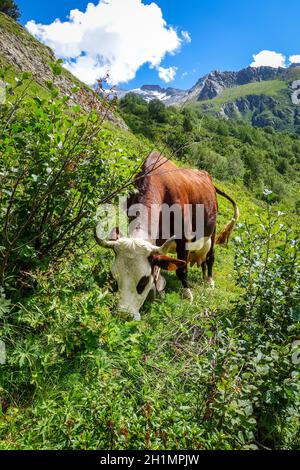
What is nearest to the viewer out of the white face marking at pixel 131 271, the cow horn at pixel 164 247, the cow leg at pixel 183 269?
the white face marking at pixel 131 271

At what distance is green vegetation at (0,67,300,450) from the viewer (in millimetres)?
3059

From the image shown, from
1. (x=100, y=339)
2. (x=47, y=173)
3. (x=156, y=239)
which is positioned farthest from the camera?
(x=156, y=239)

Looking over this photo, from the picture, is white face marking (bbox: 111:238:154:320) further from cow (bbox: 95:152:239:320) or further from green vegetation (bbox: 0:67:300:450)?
green vegetation (bbox: 0:67:300:450)

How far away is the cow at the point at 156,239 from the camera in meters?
5.05

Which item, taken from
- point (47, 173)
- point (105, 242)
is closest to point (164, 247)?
point (105, 242)

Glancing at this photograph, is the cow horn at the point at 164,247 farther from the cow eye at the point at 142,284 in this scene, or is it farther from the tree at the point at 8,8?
the tree at the point at 8,8

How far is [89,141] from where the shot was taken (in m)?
4.28

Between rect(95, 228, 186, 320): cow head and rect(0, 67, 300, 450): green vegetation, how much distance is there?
11.7 inches

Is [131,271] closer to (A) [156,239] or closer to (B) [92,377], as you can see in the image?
(A) [156,239]

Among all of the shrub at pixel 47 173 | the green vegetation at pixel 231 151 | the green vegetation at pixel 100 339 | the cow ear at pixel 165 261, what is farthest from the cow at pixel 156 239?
the green vegetation at pixel 231 151

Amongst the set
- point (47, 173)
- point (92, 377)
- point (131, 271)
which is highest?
point (47, 173)

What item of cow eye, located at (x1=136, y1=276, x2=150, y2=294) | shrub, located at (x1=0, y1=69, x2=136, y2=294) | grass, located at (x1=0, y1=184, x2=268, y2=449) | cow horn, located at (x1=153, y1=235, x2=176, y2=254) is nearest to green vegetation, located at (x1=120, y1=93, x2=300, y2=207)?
shrub, located at (x1=0, y1=69, x2=136, y2=294)

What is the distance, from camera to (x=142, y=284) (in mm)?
5176

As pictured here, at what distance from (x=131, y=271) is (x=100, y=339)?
1342 mm
